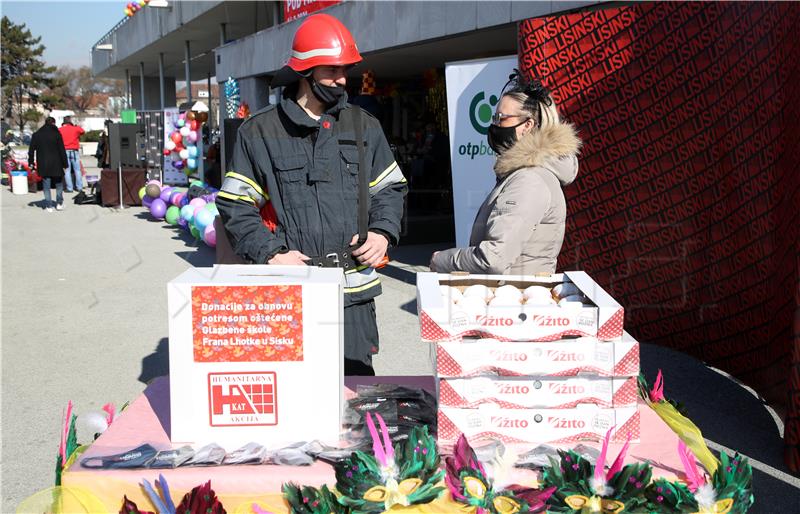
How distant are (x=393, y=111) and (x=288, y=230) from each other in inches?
655

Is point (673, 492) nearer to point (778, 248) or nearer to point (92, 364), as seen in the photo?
point (778, 248)

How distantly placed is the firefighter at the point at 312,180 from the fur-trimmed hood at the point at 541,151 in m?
0.49

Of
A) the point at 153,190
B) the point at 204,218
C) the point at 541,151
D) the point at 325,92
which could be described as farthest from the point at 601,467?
the point at 153,190

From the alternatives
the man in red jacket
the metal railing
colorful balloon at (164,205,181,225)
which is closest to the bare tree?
the metal railing

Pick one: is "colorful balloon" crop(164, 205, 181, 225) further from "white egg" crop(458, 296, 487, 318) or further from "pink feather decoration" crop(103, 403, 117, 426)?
"white egg" crop(458, 296, 487, 318)

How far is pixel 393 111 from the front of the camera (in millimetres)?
18844

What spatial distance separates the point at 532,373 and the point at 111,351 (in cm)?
511

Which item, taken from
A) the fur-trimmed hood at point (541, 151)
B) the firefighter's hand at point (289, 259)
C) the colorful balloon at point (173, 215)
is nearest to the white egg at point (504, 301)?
the firefighter's hand at point (289, 259)

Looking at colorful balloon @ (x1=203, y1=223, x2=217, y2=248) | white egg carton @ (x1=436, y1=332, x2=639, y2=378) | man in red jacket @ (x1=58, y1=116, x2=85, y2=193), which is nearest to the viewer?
white egg carton @ (x1=436, y1=332, x2=639, y2=378)

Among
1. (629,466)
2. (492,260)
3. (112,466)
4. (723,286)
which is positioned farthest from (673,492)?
(723,286)

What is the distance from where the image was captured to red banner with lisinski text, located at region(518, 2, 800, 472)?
14.8 feet

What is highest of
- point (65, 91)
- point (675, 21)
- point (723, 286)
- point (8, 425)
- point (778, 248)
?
point (65, 91)

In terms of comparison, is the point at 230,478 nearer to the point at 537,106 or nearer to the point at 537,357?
the point at 537,357

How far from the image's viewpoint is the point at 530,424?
70.3 inches
